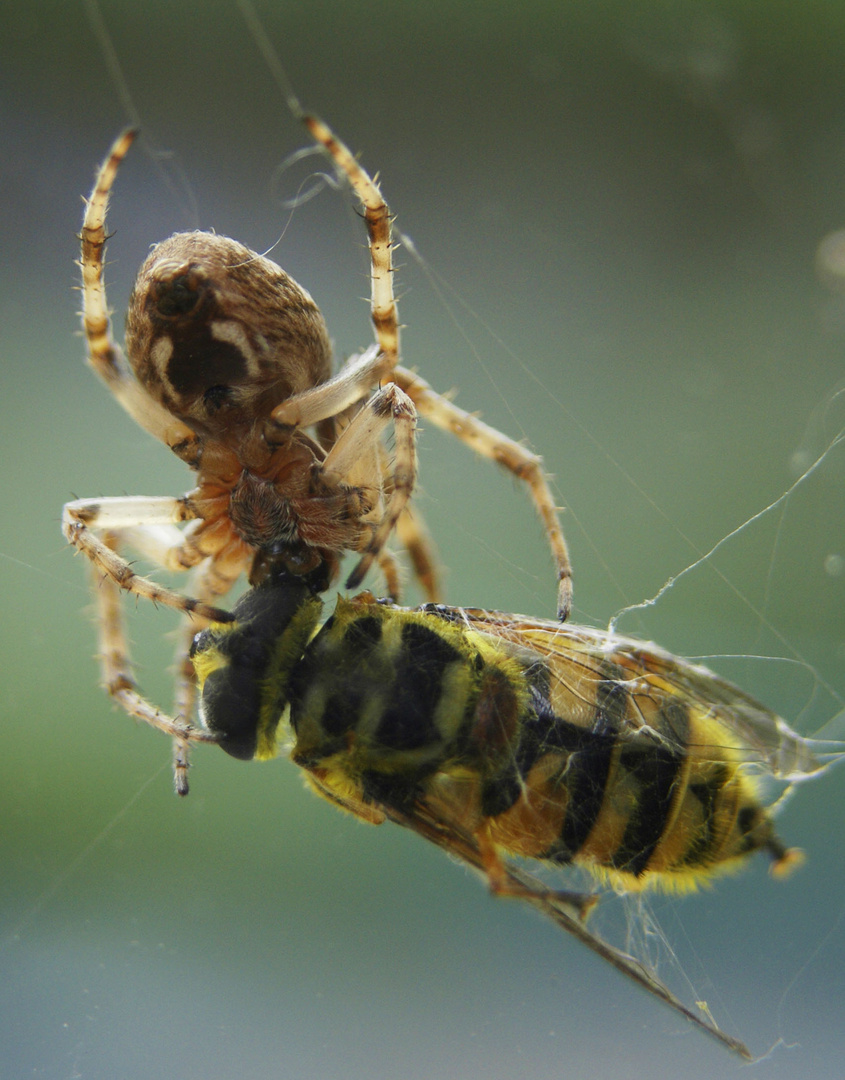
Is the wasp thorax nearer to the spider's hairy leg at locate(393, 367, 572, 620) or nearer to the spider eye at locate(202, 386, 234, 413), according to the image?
the spider eye at locate(202, 386, 234, 413)

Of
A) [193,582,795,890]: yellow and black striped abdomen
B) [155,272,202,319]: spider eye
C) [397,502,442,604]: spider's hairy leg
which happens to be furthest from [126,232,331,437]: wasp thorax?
[193,582,795,890]: yellow and black striped abdomen

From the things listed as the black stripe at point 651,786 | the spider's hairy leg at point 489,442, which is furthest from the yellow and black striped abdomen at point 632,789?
the spider's hairy leg at point 489,442

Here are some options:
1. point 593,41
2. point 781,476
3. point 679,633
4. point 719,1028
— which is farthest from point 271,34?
point 719,1028

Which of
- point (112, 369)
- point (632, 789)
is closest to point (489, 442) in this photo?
point (112, 369)

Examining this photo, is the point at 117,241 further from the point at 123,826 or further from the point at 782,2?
the point at 782,2

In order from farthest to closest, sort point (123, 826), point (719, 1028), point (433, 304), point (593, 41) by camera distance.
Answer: point (593, 41) < point (433, 304) < point (123, 826) < point (719, 1028)

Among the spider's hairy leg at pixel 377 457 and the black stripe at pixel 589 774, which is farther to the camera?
the spider's hairy leg at pixel 377 457

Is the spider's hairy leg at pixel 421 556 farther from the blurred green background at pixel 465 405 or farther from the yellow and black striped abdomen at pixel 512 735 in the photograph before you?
the yellow and black striped abdomen at pixel 512 735

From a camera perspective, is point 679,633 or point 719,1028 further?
point 679,633
